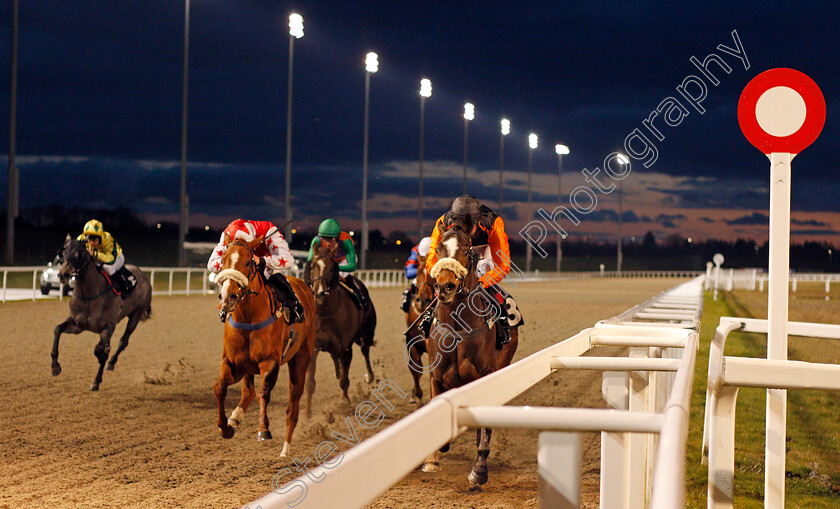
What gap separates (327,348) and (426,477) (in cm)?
263

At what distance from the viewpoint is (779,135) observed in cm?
345

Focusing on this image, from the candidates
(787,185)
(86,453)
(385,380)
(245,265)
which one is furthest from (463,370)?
(385,380)

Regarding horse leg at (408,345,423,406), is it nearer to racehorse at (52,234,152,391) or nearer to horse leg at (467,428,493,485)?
horse leg at (467,428,493,485)

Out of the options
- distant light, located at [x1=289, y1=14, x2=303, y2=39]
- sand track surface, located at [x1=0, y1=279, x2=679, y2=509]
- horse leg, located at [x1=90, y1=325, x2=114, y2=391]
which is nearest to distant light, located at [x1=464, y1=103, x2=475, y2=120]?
distant light, located at [x1=289, y1=14, x2=303, y2=39]

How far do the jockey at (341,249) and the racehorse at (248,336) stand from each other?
157 cm

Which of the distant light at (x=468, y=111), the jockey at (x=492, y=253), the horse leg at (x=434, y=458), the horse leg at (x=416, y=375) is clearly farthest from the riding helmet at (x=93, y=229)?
the distant light at (x=468, y=111)

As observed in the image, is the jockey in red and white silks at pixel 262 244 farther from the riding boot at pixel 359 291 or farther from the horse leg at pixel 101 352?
the horse leg at pixel 101 352

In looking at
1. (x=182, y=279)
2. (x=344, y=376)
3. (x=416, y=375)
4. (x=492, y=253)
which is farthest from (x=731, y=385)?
(x=182, y=279)

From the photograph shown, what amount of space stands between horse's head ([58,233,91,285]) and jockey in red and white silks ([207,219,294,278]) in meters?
3.16

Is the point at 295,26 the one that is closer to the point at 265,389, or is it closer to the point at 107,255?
the point at 107,255

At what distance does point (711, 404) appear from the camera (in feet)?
9.23

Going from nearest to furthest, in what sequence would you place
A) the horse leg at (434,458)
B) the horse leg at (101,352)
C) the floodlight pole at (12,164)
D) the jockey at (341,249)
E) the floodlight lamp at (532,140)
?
the horse leg at (434,458), the jockey at (341,249), the horse leg at (101,352), the floodlight pole at (12,164), the floodlight lamp at (532,140)

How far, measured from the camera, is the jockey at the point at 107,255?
336 inches

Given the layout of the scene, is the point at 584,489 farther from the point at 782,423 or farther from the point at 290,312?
the point at 290,312
